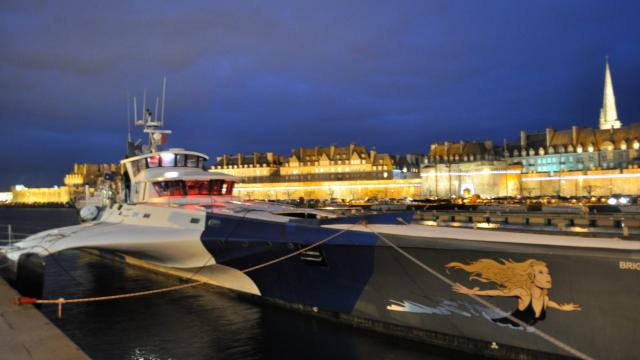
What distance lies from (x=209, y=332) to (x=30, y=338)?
6479 millimetres

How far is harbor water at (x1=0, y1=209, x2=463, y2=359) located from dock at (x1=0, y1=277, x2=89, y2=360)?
2635 mm

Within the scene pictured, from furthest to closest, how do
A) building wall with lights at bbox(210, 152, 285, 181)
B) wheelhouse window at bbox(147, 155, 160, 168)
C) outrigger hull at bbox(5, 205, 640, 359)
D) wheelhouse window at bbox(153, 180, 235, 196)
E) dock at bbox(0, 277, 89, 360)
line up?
1. building wall with lights at bbox(210, 152, 285, 181)
2. wheelhouse window at bbox(147, 155, 160, 168)
3. wheelhouse window at bbox(153, 180, 235, 196)
4. outrigger hull at bbox(5, 205, 640, 359)
5. dock at bbox(0, 277, 89, 360)

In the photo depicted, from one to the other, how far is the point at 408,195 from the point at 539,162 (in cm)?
3547

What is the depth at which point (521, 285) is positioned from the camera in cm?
1188

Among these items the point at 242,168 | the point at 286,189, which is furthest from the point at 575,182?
the point at 242,168

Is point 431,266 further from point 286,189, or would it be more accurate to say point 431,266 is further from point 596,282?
point 286,189

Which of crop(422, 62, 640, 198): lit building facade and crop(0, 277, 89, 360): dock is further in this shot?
crop(422, 62, 640, 198): lit building facade

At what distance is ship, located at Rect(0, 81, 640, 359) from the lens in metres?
11.1

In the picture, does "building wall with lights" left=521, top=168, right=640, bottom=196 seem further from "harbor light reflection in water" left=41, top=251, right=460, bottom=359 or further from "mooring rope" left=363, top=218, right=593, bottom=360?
"mooring rope" left=363, top=218, right=593, bottom=360

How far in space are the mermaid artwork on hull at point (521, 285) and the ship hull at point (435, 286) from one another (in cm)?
8

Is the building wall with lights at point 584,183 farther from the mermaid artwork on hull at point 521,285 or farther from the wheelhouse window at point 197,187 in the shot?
the mermaid artwork on hull at point 521,285

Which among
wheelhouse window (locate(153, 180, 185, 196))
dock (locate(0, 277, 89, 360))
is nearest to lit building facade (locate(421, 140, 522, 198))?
wheelhouse window (locate(153, 180, 185, 196))

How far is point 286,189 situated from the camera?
14862 cm

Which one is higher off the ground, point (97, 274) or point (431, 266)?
point (431, 266)
